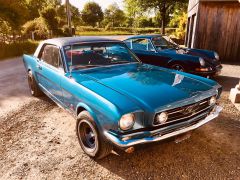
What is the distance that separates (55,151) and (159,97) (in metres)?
1.83

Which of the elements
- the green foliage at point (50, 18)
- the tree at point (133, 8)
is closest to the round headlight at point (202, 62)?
the green foliage at point (50, 18)

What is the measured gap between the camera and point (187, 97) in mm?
2805

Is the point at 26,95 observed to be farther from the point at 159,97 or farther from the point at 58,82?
the point at 159,97

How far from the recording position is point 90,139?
3.28 m

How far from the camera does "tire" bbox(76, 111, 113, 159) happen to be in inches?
112

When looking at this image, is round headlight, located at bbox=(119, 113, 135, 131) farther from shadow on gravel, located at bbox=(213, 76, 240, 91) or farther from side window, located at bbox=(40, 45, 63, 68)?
shadow on gravel, located at bbox=(213, 76, 240, 91)

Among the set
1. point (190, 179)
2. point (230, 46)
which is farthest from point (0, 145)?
point (230, 46)

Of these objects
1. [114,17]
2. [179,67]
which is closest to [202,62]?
[179,67]

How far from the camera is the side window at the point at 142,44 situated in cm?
698

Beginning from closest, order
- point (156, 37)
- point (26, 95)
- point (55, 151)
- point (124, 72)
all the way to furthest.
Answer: point (55, 151)
point (124, 72)
point (26, 95)
point (156, 37)

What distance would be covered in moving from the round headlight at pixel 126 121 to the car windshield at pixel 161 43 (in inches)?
187

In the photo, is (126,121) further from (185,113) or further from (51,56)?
(51,56)

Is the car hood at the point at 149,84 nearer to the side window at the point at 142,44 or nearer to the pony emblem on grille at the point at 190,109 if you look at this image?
the pony emblem on grille at the point at 190,109

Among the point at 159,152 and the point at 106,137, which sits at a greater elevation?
the point at 106,137
